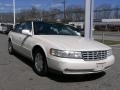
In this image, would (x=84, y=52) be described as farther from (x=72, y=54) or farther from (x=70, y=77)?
(x=70, y=77)

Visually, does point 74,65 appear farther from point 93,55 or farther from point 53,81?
point 53,81

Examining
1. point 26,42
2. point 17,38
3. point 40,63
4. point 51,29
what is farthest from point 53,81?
point 17,38

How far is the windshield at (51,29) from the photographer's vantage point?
7.84 meters

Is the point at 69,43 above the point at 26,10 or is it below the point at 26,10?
below

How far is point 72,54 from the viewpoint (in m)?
6.08

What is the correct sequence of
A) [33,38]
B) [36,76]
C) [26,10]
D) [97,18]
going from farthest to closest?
[97,18], [26,10], [33,38], [36,76]

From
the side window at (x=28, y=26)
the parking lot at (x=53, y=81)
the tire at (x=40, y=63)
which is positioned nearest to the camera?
the parking lot at (x=53, y=81)

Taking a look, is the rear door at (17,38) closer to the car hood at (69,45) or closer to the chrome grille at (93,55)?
the car hood at (69,45)

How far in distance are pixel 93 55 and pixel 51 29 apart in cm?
225

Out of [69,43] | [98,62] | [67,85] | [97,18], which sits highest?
[97,18]

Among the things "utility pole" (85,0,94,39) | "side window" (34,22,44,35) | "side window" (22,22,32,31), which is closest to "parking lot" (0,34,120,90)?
"side window" (34,22,44,35)

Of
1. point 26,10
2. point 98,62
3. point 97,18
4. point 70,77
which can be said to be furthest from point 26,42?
point 97,18

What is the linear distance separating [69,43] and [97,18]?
284 ft

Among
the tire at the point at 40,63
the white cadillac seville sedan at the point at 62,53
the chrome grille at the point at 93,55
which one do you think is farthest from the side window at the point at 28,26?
the chrome grille at the point at 93,55
